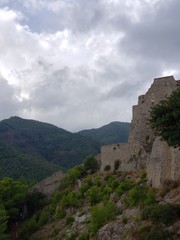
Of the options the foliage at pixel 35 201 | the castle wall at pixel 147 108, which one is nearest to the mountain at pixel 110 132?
the foliage at pixel 35 201

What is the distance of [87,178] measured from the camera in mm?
39531

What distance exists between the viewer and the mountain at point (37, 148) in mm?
82562

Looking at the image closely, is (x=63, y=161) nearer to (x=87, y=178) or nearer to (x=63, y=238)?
(x=87, y=178)

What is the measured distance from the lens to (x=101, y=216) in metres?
27.5

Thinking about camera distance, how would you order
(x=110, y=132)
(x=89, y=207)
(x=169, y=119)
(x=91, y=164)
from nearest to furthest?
(x=169, y=119)
(x=89, y=207)
(x=91, y=164)
(x=110, y=132)

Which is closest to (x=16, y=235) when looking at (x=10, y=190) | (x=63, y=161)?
(x=10, y=190)

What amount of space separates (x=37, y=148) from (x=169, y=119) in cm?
12074

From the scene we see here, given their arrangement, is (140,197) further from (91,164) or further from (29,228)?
(29,228)

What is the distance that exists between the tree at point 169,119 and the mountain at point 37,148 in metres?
56.7

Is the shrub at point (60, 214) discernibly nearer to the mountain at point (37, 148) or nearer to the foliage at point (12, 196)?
the foliage at point (12, 196)

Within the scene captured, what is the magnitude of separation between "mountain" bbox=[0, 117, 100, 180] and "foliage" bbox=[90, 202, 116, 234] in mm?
49311

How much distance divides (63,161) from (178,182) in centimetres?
9005

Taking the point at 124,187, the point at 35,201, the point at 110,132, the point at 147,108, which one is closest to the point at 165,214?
the point at 124,187

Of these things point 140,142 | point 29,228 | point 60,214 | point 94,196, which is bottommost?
point 29,228
